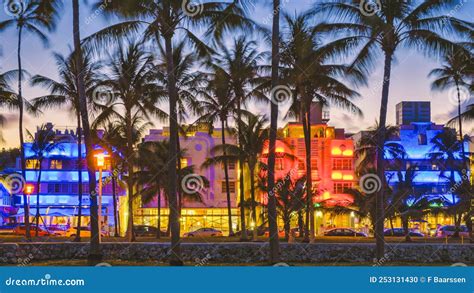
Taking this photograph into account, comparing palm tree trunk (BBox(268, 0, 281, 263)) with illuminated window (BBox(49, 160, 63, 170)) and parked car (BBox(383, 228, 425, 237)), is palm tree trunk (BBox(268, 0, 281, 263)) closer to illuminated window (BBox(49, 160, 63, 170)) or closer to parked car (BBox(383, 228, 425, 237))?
parked car (BBox(383, 228, 425, 237))

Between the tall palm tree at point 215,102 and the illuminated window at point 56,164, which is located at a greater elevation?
the tall palm tree at point 215,102

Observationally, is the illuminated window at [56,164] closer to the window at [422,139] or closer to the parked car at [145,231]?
the parked car at [145,231]

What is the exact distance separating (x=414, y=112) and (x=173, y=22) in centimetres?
8621

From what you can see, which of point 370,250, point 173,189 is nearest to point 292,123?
point 370,250

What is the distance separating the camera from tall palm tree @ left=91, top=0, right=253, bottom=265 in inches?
1030

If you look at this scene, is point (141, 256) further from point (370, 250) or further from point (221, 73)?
point (221, 73)

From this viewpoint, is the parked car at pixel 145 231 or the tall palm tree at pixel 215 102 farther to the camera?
the parked car at pixel 145 231

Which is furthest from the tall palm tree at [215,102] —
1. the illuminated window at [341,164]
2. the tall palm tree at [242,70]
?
the illuminated window at [341,164]

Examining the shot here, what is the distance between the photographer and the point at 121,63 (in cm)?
4400

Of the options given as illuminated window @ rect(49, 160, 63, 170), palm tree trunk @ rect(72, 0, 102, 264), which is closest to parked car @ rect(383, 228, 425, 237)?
palm tree trunk @ rect(72, 0, 102, 264)

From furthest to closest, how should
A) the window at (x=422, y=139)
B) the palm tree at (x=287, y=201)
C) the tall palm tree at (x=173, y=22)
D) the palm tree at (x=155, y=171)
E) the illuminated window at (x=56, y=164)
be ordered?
the illuminated window at (x=56, y=164)
the window at (x=422, y=139)
the palm tree at (x=155, y=171)
the palm tree at (x=287, y=201)
the tall palm tree at (x=173, y=22)

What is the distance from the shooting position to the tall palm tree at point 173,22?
26.2 m

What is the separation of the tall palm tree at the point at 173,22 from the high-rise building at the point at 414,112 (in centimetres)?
8063

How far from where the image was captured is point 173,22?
26.7 meters
